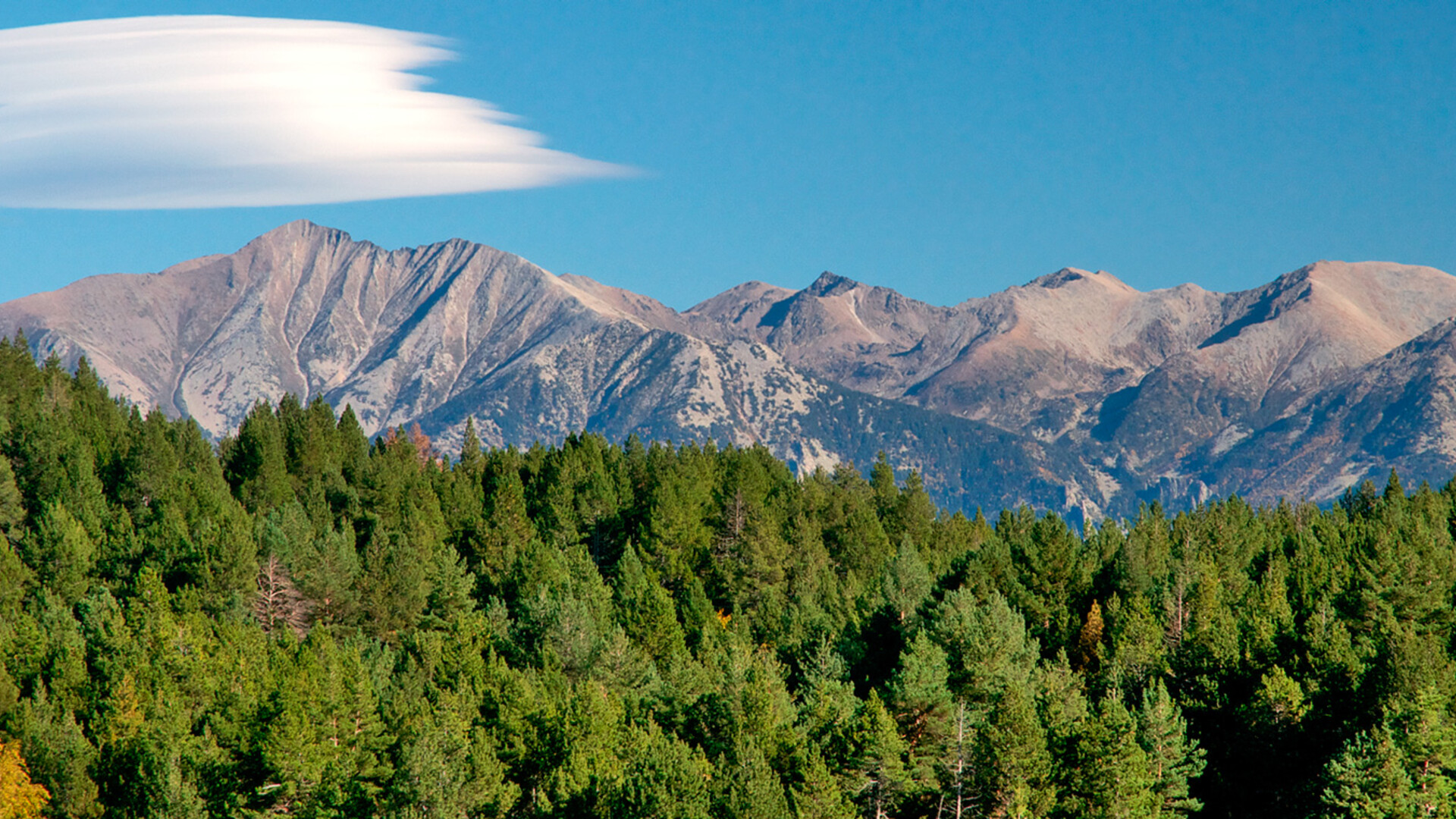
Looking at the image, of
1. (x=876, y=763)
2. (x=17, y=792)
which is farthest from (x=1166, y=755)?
(x=17, y=792)

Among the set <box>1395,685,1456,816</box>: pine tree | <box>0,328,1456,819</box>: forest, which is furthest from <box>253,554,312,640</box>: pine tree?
<box>1395,685,1456,816</box>: pine tree

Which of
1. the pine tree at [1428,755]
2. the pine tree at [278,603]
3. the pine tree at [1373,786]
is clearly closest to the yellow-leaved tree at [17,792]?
the pine tree at [278,603]

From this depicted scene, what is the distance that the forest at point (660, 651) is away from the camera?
67188 mm

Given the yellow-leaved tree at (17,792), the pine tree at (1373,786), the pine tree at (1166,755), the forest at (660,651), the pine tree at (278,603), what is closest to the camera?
the pine tree at (1373,786)

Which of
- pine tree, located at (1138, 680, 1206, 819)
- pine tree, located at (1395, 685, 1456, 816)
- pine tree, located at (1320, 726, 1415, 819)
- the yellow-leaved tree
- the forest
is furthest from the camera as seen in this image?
the yellow-leaved tree

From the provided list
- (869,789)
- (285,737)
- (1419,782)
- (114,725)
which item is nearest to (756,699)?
(869,789)

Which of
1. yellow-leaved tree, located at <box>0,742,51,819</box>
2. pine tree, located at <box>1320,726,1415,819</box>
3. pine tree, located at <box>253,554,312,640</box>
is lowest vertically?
yellow-leaved tree, located at <box>0,742,51,819</box>

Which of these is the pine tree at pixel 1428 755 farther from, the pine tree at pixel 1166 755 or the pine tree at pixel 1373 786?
the pine tree at pixel 1166 755

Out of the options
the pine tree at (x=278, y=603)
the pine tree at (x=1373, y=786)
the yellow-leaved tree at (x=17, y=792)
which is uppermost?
the pine tree at (x=278, y=603)

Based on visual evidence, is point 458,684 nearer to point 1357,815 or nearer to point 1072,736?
point 1072,736

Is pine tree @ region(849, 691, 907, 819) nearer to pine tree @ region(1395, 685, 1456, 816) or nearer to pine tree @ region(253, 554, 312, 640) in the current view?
pine tree @ region(1395, 685, 1456, 816)

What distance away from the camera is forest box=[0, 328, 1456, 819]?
220 feet

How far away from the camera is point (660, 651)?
4173 inches

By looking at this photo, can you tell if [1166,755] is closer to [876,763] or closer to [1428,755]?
[1428,755]
